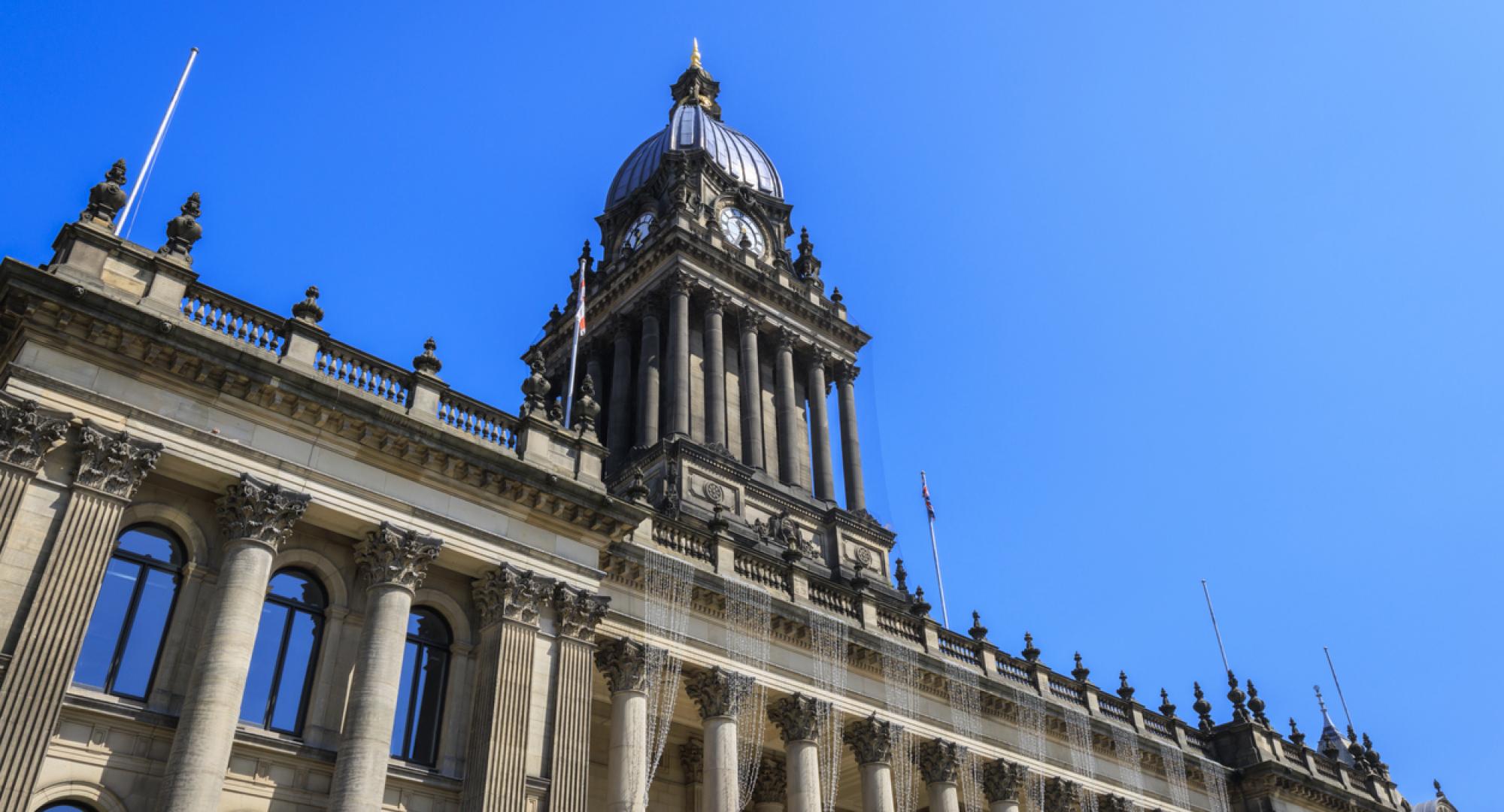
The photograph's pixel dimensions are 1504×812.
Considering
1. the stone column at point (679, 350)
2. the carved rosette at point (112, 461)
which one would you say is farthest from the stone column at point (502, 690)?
the stone column at point (679, 350)

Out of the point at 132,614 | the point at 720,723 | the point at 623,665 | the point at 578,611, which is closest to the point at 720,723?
the point at 720,723

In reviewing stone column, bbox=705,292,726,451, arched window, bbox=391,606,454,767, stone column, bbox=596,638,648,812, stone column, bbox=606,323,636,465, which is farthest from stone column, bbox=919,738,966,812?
stone column, bbox=606,323,636,465

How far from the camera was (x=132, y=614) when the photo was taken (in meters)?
21.9

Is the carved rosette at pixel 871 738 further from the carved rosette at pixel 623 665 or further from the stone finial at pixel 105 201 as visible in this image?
the stone finial at pixel 105 201

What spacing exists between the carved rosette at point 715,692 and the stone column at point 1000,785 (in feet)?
30.2

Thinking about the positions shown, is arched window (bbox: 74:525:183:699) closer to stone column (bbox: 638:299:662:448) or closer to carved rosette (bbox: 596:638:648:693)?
carved rosette (bbox: 596:638:648:693)

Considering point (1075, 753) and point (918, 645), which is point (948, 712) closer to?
point (918, 645)

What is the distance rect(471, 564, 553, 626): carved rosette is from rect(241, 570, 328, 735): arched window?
3228 mm

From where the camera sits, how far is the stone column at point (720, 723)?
27.5 meters

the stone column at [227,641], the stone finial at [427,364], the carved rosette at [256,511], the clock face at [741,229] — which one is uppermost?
the clock face at [741,229]

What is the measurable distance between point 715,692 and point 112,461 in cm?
1419

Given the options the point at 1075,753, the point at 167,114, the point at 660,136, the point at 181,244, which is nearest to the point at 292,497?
the point at 181,244

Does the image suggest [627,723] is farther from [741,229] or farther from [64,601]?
[741,229]

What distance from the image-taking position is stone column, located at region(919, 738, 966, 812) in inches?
1258
